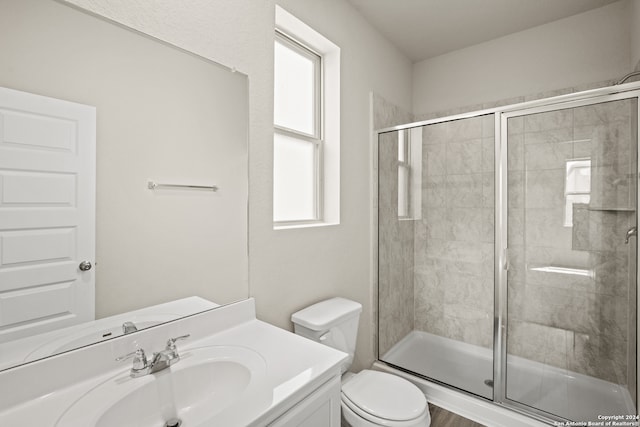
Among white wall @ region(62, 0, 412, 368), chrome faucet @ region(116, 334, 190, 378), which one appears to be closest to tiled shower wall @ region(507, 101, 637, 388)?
white wall @ region(62, 0, 412, 368)

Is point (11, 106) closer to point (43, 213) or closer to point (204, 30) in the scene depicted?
point (43, 213)

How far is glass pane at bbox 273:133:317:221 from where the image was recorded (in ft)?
5.83

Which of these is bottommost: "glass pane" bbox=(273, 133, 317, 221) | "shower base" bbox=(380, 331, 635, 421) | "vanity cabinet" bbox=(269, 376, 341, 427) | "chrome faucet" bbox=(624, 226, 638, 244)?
"shower base" bbox=(380, 331, 635, 421)

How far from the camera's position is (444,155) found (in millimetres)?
2104

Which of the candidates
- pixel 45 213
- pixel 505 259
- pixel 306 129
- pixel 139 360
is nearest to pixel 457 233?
pixel 505 259

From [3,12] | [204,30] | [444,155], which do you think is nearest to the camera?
[3,12]

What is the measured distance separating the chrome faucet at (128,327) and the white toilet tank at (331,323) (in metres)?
0.76

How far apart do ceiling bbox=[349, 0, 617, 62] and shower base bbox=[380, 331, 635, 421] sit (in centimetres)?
227

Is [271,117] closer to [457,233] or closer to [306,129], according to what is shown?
[306,129]

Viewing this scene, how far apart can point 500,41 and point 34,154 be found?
9.83 feet

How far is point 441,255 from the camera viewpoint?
2.27 meters

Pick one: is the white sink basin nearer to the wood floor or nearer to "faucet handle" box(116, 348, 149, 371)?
"faucet handle" box(116, 348, 149, 371)

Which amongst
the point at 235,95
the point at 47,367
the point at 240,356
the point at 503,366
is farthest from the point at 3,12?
the point at 503,366

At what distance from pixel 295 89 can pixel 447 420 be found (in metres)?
2.22
